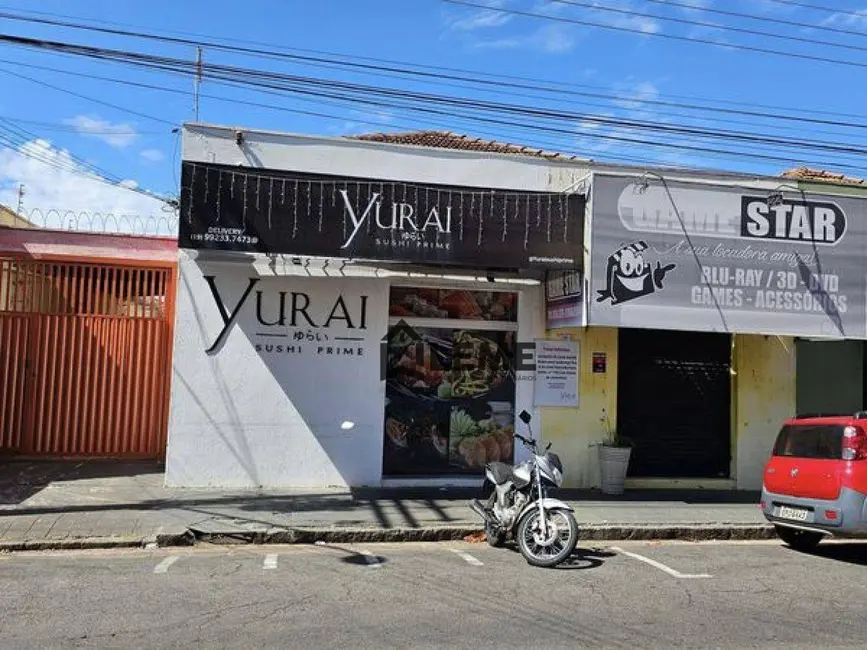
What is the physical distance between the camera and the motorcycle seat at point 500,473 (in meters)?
8.24

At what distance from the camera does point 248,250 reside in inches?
407

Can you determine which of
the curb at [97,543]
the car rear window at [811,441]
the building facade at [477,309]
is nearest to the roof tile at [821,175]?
the building facade at [477,309]

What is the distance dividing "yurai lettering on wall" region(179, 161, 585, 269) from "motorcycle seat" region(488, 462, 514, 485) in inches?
132

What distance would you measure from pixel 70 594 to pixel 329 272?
5.94 metres

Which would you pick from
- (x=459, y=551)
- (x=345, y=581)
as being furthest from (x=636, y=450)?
(x=345, y=581)

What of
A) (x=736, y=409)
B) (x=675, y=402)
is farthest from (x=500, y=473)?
(x=736, y=409)

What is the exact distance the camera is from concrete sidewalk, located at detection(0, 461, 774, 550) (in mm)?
8555

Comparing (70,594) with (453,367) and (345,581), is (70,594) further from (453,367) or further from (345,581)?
(453,367)

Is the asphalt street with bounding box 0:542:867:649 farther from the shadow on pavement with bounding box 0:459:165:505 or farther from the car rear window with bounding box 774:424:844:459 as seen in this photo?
the shadow on pavement with bounding box 0:459:165:505

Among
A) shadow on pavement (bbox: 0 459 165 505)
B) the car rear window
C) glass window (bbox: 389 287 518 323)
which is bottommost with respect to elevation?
shadow on pavement (bbox: 0 459 165 505)

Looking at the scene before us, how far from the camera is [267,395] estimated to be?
1112 centimetres

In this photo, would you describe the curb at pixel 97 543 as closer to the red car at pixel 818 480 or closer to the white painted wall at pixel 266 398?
the white painted wall at pixel 266 398

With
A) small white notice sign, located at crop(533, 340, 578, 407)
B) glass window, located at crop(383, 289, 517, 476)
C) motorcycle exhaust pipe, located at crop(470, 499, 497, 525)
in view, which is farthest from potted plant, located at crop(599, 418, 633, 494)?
motorcycle exhaust pipe, located at crop(470, 499, 497, 525)

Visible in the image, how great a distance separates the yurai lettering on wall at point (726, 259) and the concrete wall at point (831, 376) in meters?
1.93
